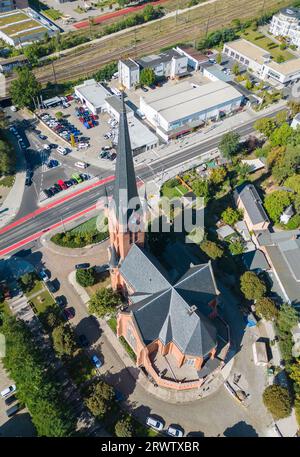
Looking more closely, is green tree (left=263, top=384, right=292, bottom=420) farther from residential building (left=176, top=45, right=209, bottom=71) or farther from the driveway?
residential building (left=176, top=45, right=209, bottom=71)

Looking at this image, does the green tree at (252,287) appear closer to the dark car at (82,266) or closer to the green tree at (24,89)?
the dark car at (82,266)

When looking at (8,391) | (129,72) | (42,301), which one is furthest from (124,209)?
(129,72)

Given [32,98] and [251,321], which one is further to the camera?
[32,98]

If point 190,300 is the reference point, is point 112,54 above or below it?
above

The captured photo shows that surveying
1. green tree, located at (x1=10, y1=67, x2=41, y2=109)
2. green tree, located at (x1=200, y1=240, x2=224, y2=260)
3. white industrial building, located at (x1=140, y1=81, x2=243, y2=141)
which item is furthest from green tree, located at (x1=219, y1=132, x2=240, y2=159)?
green tree, located at (x1=10, y1=67, x2=41, y2=109)

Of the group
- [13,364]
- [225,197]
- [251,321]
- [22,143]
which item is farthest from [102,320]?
[22,143]

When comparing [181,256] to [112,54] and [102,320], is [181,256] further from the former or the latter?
[112,54]
